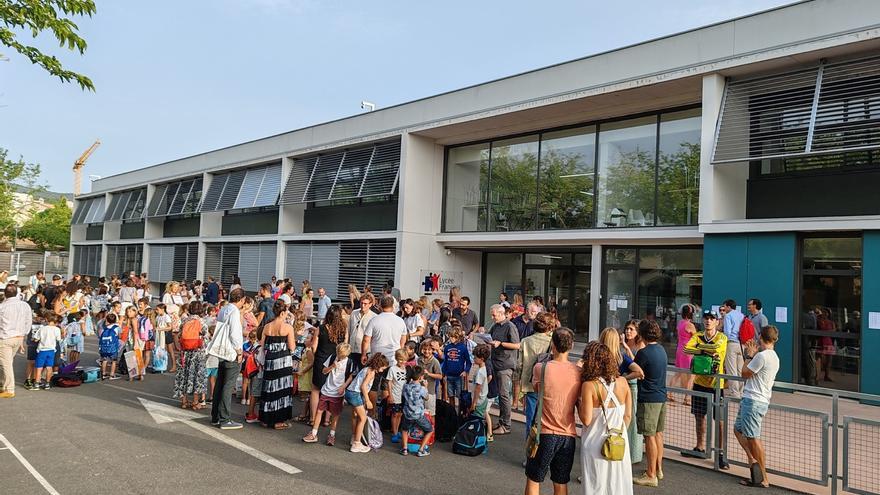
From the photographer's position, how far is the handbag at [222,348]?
773 centimetres

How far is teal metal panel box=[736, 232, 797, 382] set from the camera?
1095 cm

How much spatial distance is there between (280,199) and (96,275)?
846 inches

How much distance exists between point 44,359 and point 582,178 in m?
12.4

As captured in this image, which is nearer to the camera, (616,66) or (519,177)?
(616,66)

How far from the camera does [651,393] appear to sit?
6.11 meters

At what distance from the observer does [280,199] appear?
21.8 meters

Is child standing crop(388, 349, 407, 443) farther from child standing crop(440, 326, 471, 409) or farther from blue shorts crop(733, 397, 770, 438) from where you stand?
blue shorts crop(733, 397, 770, 438)

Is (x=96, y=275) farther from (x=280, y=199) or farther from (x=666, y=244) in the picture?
(x=666, y=244)

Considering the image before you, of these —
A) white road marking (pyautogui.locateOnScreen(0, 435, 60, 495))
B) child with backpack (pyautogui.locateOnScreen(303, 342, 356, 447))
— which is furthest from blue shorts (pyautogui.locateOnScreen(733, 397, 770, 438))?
white road marking (pyautogui.locateOnScreen(0, 435, 60, 495))

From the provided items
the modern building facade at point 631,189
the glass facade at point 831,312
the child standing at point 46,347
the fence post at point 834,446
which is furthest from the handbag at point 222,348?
the glass facade at point 831,312

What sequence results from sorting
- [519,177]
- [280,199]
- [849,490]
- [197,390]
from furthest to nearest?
[280,199] < [519,177] < [197,390] < [849,490]

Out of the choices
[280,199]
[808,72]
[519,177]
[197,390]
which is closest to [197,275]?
[280,199]

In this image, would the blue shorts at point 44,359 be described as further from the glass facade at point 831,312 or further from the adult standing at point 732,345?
the glass facade at point 831,312

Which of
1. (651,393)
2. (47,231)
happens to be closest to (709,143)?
(651,393)
